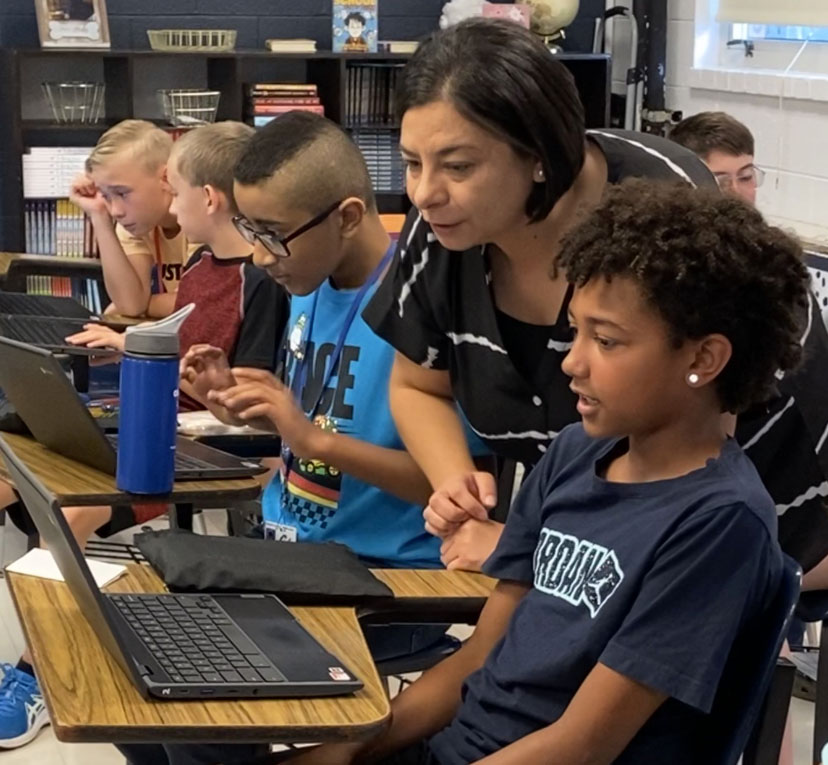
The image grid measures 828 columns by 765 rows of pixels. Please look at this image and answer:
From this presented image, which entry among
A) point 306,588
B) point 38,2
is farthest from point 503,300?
point 38,2

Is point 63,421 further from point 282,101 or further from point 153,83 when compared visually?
point 153,83

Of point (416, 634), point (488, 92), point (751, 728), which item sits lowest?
point (416, 634)

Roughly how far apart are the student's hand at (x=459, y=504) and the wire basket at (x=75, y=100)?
158 inches

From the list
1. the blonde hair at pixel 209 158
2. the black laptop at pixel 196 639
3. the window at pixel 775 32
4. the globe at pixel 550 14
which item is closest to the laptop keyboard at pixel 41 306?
the blonde hair at pixel 209 158

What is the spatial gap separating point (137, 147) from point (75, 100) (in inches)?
73.0

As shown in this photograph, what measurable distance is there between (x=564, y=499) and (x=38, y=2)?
4.28m

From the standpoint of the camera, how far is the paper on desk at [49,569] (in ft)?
5.27

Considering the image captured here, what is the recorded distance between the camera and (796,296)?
1449mm

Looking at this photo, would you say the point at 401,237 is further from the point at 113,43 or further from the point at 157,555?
the point at 113,43

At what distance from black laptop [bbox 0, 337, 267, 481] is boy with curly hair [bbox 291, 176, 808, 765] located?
60 centimetres

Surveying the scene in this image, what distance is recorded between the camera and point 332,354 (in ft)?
7.12

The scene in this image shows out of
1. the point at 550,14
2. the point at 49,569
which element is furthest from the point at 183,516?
the point at 550,14

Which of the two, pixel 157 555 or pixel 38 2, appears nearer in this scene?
pixel 157 555

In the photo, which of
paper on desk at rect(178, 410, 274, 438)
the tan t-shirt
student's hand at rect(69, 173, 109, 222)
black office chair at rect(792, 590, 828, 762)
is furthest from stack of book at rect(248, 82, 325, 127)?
black office chair at rect(792, 590, 828, 762)
